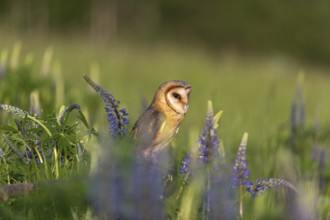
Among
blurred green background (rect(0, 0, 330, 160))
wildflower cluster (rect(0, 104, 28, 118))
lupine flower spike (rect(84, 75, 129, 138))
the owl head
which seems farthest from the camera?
blurred green background (rect(0, 0, 330, 160))

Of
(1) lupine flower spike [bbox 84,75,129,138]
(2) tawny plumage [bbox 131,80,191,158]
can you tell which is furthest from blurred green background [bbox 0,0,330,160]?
(1) lupine flower spike [bbox 84,75,129,138]

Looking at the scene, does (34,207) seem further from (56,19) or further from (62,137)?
(56,19)

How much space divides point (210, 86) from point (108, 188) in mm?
8496

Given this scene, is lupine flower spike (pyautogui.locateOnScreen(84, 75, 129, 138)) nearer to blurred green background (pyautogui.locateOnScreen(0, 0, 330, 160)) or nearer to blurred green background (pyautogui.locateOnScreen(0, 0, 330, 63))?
blurred green background (pyautogui.locateOnScreen(0, 0, 330, 160))

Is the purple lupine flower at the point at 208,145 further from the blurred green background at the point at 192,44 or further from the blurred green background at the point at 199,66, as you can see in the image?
the blurred green background at the point at 192,44

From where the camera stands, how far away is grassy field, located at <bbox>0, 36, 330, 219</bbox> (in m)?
2.91

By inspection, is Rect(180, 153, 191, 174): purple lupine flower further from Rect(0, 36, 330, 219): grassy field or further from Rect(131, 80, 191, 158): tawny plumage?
Rect(131, 80, 191, 158): tawny plumage

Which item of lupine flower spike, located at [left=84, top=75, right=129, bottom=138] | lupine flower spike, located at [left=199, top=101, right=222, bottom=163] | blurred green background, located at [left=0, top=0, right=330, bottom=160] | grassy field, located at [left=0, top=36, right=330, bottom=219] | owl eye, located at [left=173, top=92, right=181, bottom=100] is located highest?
blurred green background, located at [left=0, top=0, right=330, bottom=160]

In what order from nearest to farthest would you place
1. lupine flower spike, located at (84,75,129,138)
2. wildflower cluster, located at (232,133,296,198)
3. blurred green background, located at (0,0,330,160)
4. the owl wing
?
wildflower cluster, located at (232,133,296,198)
lupine flower spike, located at (84,75,129,138)
the owl wing
blurred green background, located at (0,0,330,160)

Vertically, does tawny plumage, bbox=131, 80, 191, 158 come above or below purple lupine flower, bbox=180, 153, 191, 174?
above

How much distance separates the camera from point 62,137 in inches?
111

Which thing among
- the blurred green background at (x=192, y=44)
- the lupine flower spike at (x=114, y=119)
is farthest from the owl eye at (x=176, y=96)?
the blurred green background at (x=192, y=44)

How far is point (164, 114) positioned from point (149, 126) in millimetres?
135

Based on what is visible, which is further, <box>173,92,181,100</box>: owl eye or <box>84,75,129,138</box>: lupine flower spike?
<box>173,92,181,100</box>: owl eye
